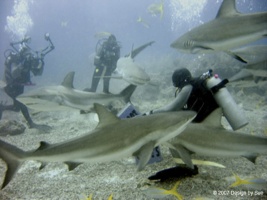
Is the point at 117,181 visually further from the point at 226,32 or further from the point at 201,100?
the point at 226,32

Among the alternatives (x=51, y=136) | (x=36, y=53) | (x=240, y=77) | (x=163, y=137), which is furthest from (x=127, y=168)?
(x=36, y=53)

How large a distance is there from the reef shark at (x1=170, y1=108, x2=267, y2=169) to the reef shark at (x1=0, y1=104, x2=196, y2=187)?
68 cm

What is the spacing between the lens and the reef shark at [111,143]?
3.15 metres

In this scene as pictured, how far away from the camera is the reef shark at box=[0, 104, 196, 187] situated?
3.15 meters

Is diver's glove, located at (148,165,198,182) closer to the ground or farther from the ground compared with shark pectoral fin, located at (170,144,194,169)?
closer to the ground

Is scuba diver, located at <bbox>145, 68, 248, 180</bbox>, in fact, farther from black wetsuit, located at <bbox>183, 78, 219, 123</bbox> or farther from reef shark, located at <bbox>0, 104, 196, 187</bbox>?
reef shark, located at <bbox>0, 104, 196, 187</bbox>

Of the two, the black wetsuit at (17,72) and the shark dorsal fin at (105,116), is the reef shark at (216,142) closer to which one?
the shark dorsal fin at (105,116)

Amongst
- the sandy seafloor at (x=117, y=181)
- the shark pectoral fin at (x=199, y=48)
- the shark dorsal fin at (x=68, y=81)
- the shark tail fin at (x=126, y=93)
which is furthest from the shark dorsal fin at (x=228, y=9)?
the shark dorsal fin at (x=68, y=81)

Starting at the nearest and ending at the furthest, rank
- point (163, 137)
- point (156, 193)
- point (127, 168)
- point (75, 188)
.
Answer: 1. point (163, 137)
2. point (156, 193)
3. point (75, 188)
4. point (127, 168)

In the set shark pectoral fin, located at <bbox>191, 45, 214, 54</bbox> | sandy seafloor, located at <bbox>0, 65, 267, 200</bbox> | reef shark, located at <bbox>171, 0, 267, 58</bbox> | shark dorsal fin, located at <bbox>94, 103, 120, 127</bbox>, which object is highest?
reef shark, located at <bbox>171, 0, 267, 58</bbox>

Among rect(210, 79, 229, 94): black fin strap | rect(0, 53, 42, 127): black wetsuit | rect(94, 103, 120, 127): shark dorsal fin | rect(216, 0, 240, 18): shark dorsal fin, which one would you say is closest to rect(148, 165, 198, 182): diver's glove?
rect(94, 103, 120, 127): shark dorsal fin

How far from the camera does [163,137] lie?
126 inches

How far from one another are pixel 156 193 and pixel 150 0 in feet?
555

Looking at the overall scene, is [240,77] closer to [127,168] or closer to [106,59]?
[127,168]
